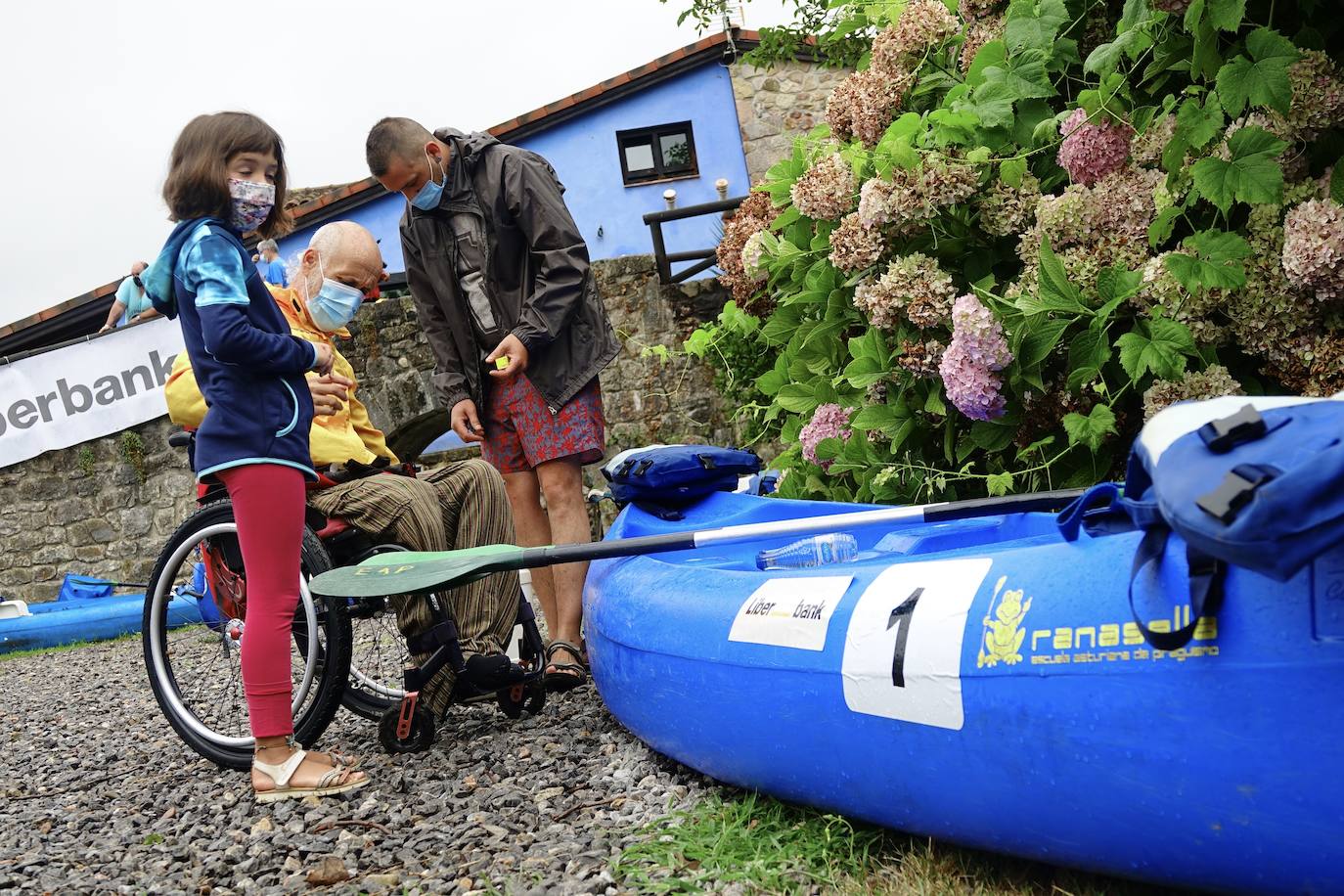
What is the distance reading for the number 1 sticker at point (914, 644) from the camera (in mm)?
1879

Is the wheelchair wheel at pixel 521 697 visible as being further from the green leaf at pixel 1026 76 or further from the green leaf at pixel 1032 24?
the green leaf at pixel 1032 24

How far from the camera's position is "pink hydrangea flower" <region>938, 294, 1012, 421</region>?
298 centimetres

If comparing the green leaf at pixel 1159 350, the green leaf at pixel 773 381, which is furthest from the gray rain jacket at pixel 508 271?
the green leaf at pixel 1159 350

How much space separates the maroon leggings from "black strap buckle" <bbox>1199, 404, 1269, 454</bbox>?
207cm

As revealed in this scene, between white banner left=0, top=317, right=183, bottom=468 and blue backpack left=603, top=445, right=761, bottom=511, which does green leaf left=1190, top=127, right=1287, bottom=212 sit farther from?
white banner left=0, top=317, right=183, bottom=468

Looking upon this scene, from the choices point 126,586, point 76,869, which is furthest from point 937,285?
point 126,586

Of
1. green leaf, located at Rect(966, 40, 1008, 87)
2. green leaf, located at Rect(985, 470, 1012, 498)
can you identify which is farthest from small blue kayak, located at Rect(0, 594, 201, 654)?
green leaf, located at Rect(966, 40, 1008, 87)

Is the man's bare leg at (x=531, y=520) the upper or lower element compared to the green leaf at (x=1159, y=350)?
lower

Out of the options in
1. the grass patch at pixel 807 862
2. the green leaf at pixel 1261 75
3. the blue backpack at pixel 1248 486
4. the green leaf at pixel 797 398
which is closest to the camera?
the blue backpack at pixel 1248 486

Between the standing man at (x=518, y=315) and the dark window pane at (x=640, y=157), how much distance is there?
12.8m

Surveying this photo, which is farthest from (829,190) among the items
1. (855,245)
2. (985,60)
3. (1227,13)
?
(1227,13)

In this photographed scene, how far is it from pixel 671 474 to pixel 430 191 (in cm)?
124

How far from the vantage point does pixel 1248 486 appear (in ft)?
4.21

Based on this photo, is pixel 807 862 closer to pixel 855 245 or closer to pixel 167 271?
pixel 855 245
